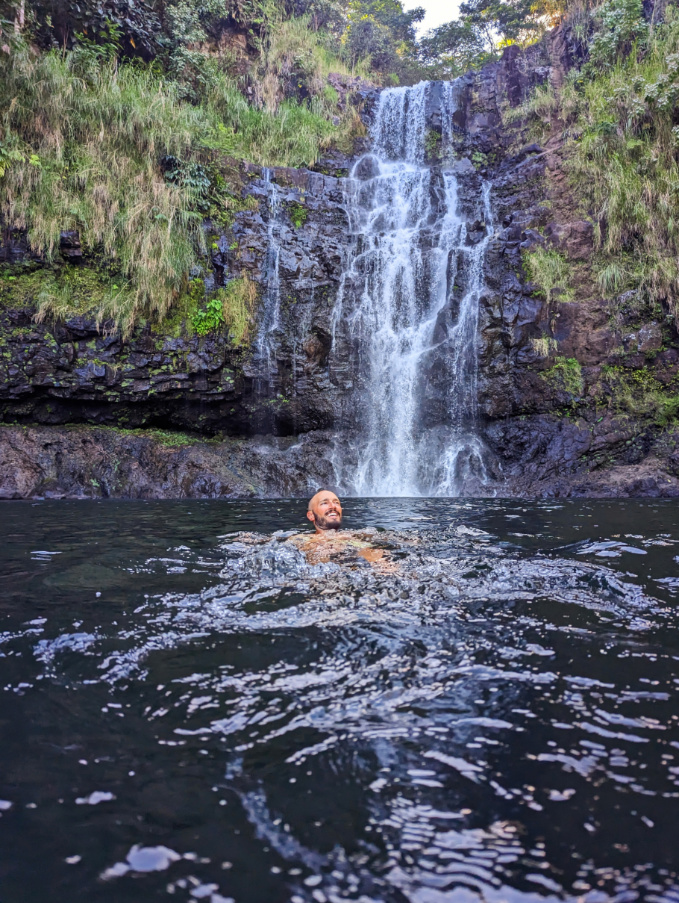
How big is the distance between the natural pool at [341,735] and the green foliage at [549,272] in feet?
29.9

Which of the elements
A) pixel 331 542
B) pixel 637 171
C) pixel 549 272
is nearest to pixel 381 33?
pixel 637 171

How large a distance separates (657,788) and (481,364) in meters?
11.0

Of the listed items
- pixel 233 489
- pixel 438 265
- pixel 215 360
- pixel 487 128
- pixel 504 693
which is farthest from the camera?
pixel 487 128

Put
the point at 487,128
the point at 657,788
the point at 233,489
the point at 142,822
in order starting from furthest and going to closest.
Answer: the point at 487,128, the point at 233,489, the point at 657,788, the point at 142,822

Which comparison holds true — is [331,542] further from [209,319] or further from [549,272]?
[549,272]

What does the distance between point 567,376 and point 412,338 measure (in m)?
3.21

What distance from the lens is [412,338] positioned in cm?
1250

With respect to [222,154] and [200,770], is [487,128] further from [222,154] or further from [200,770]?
[200,770]

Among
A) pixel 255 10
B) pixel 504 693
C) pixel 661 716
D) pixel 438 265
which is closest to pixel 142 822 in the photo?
pixel 504 693

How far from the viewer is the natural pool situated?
132cm

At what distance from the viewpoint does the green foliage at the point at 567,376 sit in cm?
1140

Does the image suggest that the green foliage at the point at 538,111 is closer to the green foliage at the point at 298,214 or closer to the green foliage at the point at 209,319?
the green foliage at the point at 298,214

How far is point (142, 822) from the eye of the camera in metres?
1.48

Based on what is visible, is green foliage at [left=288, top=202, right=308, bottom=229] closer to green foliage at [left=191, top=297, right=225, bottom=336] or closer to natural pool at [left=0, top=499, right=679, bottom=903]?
green foliage at [left=191, top=297, right=225, bottom=336]
